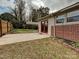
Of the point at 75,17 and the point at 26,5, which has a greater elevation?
the point at 26,5

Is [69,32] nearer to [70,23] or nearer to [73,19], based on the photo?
[70,23]

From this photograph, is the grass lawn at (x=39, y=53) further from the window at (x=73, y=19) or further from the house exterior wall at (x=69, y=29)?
the window at (x=73, y=19)

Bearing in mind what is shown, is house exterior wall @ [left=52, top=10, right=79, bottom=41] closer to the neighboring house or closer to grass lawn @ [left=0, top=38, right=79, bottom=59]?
the neighboring house

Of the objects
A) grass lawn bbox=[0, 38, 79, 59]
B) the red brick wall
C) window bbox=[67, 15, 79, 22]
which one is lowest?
grass lawn bbox=[0, 38, 79, 59]

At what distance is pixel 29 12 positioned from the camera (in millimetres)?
59094

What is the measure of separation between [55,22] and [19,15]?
39967mm

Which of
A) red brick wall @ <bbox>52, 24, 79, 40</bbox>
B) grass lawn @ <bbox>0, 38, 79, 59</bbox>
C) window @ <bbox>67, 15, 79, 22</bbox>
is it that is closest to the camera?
grass lawn @ <bbox>0, 38, 79, 59</bbox>

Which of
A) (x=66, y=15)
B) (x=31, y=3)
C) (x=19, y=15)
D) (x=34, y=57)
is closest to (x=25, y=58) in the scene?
(x=34, y=57)

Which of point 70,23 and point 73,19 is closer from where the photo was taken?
point 73,19

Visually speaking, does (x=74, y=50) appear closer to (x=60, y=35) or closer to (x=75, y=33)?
(x=75, y=33)

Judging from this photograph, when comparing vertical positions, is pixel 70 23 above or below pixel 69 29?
above

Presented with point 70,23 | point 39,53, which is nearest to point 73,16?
point 70,23

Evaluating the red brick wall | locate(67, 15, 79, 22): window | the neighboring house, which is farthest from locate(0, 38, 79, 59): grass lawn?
locate(67, 15, 79, 22): window

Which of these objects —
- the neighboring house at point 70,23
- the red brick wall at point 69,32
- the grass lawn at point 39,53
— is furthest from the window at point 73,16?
the grass lawn at point 39,53
